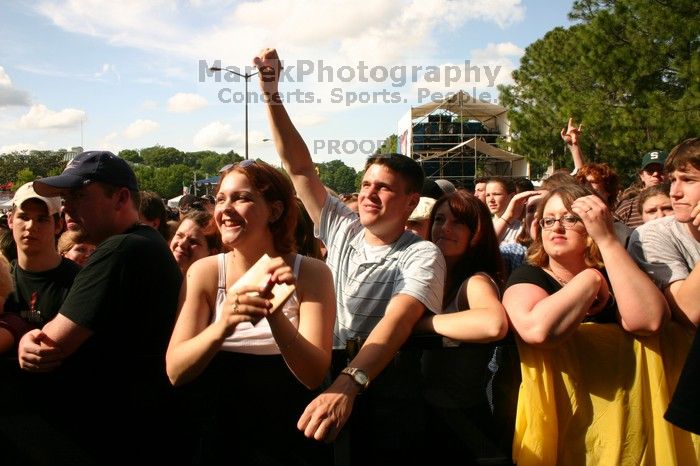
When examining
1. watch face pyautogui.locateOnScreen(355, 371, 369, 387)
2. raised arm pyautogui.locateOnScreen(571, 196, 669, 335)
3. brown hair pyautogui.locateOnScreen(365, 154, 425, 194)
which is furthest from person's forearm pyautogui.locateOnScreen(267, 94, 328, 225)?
raised arm pyautogui.locateOnScreen(571, 196, 669, 335)

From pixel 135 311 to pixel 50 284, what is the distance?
1.10 meters

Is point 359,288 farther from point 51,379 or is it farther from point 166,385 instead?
point 51,379

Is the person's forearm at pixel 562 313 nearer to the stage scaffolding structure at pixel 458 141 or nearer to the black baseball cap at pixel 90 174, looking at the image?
the black baseball cap at pixel 90 174

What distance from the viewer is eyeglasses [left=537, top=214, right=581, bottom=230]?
253 cm

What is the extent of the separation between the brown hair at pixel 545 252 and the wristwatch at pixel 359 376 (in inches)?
37.8

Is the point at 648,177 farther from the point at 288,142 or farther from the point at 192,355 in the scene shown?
the point at 192,355

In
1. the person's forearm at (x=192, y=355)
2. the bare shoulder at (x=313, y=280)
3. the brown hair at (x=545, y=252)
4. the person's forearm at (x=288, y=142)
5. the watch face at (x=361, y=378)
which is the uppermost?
the person's forearm at (x=288, y=142)

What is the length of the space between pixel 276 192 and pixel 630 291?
1352 millimetres

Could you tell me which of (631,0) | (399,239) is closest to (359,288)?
(399,239)

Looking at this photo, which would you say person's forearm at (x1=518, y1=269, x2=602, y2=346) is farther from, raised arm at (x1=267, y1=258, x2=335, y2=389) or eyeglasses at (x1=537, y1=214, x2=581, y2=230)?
raised arm at (x1=267, y1=258, x2=335, y2=389)

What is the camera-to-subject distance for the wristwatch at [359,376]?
2080mm

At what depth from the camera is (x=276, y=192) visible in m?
2.42

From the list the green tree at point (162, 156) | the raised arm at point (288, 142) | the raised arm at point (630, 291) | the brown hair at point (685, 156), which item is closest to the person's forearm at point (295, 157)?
the raised arm at point (288, 142)

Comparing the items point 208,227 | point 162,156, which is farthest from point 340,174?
point 208,227
